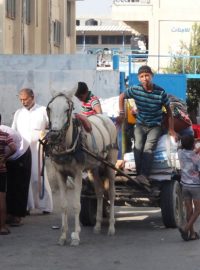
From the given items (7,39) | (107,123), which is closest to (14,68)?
(107,123)

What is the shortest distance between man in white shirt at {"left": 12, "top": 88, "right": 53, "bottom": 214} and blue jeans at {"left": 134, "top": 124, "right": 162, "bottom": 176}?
1.80 meters

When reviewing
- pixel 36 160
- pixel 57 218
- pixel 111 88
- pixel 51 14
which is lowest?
pixel 57 218

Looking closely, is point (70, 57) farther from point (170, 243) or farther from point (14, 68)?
point (170, 243)

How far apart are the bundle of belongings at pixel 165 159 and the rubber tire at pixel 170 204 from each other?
0.47ft

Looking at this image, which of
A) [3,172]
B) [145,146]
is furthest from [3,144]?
[145,146]

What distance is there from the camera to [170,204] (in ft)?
35.2

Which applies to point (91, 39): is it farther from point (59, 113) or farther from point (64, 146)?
point (59, 113)

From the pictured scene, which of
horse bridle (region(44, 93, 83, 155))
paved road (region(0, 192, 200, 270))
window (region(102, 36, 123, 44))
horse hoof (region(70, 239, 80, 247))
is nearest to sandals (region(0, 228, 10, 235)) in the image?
paved road (region(0, 192, 200, 270))

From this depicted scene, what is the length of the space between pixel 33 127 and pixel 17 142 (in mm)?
1074

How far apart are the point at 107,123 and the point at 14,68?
6322 millimetres

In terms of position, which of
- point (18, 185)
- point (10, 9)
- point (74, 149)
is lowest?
point (18, 185)

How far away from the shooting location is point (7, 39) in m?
28.2

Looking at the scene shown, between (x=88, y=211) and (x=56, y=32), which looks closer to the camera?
(x=88, y=211)

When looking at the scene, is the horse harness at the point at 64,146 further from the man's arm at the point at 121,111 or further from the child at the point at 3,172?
the man's arm at the point at 121,111
